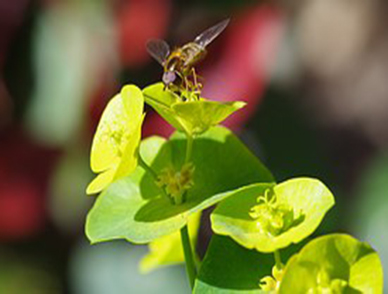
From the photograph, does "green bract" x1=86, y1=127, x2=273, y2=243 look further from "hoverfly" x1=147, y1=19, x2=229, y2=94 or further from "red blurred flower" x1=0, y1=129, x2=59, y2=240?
"red blurred flower" x1=0, y1=129, x2=59, y2=240

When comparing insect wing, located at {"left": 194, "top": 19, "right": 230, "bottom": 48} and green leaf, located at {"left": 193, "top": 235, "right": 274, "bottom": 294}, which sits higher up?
insect wing, located at {"left": 194, "top": 19, "right": 230, "bottom": 48}

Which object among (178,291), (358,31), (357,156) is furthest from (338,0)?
(178,291)

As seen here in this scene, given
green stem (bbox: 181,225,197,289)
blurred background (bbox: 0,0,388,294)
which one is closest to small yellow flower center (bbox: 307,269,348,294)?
green stem (bbox: 181,225,197,289)

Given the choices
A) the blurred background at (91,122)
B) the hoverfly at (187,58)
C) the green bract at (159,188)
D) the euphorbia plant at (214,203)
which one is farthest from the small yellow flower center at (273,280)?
the blurred background at (91,122)

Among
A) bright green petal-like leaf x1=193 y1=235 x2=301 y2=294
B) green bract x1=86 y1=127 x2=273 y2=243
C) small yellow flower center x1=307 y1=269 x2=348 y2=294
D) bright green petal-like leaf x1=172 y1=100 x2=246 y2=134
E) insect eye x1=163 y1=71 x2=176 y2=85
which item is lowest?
bright green petal-like leaf x1=193 y1=235 x2=301 y2=294

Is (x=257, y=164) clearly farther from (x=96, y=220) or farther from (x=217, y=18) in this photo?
(x=217, y=18)

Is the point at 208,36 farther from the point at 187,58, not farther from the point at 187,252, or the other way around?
the point at 187,252
